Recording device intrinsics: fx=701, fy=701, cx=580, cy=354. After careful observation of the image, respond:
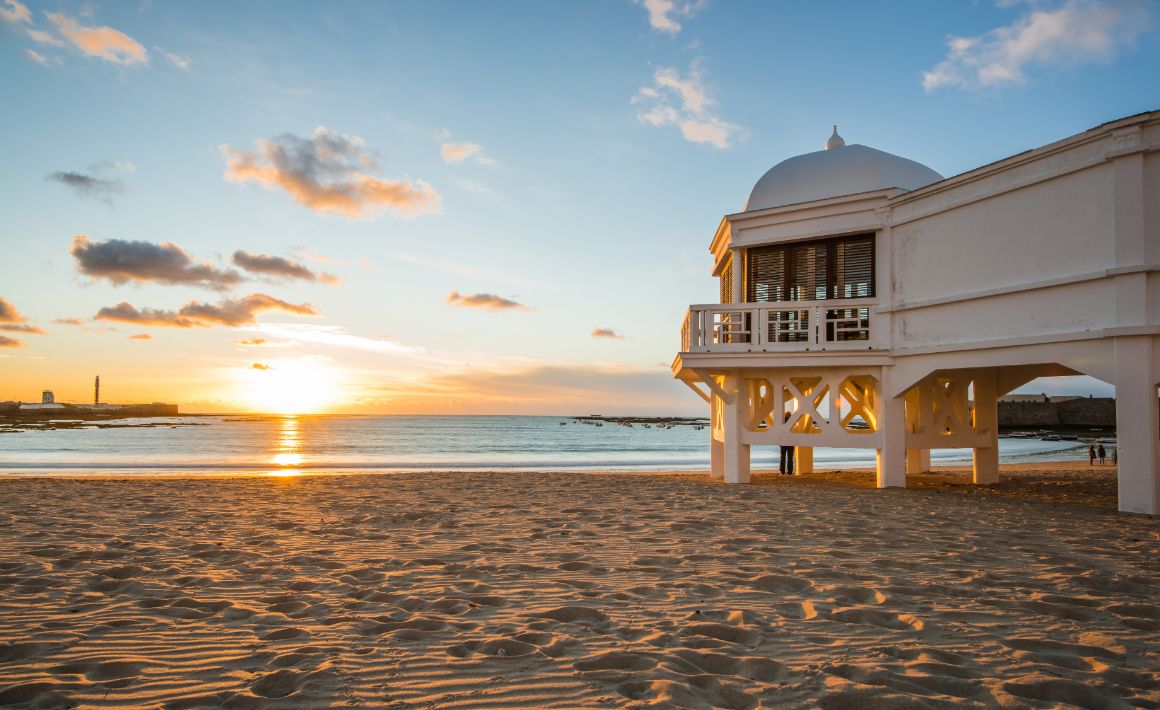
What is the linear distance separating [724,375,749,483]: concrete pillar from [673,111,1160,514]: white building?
0.04 meters

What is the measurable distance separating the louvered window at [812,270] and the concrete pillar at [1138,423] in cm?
421

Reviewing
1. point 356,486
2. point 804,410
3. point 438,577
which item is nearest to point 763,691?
point 438,577

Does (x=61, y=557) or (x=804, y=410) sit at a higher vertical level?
(x=804, y=410)

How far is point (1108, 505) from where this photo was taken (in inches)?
385

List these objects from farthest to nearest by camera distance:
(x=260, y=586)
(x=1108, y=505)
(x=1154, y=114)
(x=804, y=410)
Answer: (x=804, y=410) < (x=1108, y=505) < (x=1154, y=114) < (x=260, y=586)

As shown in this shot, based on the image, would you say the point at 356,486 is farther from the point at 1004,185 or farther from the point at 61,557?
the point at 1004,185

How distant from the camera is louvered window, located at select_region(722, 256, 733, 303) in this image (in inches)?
572

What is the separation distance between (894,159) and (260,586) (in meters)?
12.2

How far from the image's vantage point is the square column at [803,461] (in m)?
17.1

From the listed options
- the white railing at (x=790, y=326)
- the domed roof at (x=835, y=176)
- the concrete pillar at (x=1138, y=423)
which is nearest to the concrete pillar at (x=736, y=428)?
the white railing at (x=790, y=326)

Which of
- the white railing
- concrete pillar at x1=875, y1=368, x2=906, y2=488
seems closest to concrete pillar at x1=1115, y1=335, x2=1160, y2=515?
concrete pillar at x1=875, y1=368, x2=906, y2=488

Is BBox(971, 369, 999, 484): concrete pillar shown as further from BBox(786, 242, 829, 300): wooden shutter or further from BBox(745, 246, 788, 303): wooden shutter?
BBox(745, 246, 788, 303): wooden shutter

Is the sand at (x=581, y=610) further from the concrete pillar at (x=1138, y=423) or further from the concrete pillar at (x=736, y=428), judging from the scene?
the concrete pillar at (x=736, y=428)

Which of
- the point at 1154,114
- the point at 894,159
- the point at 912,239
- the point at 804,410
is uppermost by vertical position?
the point at 894,159
